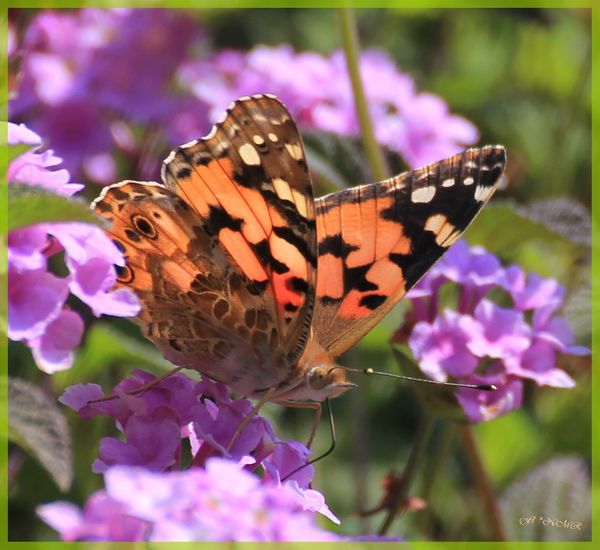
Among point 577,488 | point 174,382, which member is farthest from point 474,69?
point 174,382

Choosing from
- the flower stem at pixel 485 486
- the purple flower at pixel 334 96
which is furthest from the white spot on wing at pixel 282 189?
the purple flower at pixel 334 96

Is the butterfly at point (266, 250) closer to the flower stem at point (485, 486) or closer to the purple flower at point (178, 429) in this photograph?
the purple flower at point (178, 429)

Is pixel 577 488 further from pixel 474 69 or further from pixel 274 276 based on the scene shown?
pixel 474 69

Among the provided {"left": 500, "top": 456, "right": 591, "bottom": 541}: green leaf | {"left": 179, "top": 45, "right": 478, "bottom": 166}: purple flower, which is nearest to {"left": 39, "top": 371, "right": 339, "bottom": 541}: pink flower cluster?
{"left": 500, "top": 456, "right": 591, "bottom": 541}: green leaf

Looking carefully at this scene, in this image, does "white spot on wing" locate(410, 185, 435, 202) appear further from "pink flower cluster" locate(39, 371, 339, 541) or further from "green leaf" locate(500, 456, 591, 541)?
"green leaf" locate(500, 456, 591, 541)

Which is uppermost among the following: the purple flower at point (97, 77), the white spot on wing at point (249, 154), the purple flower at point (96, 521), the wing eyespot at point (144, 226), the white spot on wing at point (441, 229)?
the purple flower at point (97, 77)

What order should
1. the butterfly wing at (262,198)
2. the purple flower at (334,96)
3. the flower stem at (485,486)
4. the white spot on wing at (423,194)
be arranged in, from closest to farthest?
the butterfly wing at (262,198) → the white spot on wing at (423,194) → the flower stem at (485,486) → the purple flower at (334,96)
